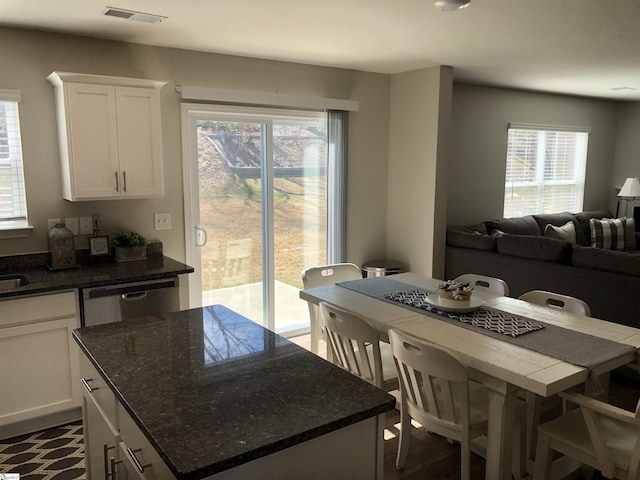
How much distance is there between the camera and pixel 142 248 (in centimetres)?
358

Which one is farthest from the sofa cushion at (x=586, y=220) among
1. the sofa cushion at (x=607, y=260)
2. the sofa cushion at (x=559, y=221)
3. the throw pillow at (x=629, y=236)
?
the sofa cushion at (x=607, y=260)

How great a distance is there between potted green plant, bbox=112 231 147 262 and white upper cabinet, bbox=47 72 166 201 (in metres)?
0.32

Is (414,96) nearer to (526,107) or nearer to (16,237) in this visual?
(526,107)

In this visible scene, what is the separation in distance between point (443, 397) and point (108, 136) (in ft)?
8.32

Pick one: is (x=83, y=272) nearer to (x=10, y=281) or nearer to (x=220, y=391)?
(x=10, y=281)

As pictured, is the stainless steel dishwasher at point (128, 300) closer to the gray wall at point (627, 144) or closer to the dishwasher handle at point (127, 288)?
the dishwasher handle at point (127, 288)

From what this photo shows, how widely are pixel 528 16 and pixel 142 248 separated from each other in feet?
9.40

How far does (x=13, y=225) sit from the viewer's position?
10.7ft

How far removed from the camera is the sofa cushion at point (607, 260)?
3588 millimetres

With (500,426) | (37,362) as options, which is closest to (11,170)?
(37,362)

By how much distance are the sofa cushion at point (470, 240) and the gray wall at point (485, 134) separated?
869 mm

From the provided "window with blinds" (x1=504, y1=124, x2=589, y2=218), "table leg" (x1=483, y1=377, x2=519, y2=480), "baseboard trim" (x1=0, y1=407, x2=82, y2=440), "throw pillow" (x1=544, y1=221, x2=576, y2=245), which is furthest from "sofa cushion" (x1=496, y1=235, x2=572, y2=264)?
"baseboard trim" (x1=0, y1=407, x2=82, y2=440)

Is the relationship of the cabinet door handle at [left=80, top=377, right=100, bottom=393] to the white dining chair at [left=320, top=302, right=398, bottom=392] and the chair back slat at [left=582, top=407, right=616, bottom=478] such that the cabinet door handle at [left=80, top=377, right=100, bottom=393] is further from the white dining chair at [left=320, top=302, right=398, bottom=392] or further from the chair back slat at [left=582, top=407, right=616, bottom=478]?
the chair back slat at [left=582, top=407, right=616, bottom=478]

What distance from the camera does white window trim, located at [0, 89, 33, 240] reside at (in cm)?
315
